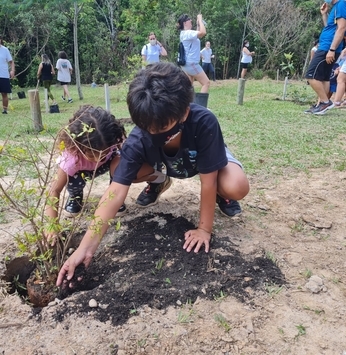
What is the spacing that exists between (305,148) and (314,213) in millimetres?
1631

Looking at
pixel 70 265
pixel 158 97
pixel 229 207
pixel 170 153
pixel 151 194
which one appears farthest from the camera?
pixel 151 194

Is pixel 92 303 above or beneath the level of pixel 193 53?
beneath

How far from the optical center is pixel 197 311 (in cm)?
160

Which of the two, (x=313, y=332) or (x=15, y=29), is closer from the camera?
(x=313, y=332)

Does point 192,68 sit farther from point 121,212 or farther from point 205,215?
point 205,215

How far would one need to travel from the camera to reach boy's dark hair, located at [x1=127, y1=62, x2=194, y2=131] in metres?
1.61

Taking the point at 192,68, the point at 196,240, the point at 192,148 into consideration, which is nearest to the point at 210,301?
the point at 196,240

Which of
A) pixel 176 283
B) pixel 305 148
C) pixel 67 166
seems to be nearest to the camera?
pixel 176 283

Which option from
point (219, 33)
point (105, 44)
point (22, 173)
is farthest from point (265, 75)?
point (22, 173)

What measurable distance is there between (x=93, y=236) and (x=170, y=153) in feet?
2.17

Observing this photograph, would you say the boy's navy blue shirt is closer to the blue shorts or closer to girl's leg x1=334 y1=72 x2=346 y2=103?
the blue shorts

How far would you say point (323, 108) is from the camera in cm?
602

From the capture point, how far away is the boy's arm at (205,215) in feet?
6.51

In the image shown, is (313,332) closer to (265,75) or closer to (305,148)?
(305,148)
